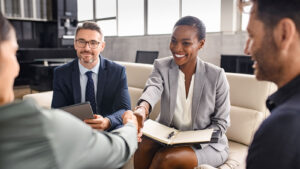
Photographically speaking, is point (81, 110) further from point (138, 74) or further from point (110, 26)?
point (110, 26)

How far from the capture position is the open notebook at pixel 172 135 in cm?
138

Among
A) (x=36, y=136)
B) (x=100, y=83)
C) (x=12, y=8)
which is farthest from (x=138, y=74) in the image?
(x=12, y=8)

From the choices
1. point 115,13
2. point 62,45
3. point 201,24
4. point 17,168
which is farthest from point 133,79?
point 115,13

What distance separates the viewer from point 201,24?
67.2 inches

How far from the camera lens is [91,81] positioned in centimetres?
181

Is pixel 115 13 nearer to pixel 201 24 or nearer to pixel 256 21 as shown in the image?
pixel 201 24

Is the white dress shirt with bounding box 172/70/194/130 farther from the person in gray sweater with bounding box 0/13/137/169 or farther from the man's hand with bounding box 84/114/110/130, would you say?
the person in gray sweater with bounding box 0/13/137/169

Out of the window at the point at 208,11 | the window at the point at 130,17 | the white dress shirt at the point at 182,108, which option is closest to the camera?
the white dress shirt at the point at 182,108

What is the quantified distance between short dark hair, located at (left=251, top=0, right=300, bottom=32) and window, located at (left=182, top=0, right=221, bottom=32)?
4.10m

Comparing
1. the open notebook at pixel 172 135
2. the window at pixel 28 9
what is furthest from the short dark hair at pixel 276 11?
the window at pixel 28 9

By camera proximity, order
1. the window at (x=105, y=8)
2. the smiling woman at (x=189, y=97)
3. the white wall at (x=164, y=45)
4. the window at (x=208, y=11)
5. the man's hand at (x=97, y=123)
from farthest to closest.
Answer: the window at (x=105, y=8)
the window at (x=208, y=11)
the white wall at (x=164, y=45)
the smiling woman at (x=189, y=97)
the man's hand at (x=97, y=123)

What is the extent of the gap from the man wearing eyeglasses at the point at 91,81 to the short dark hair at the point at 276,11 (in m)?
1.22

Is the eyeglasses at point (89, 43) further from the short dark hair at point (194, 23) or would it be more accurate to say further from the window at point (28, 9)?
the window at point (28, 9)

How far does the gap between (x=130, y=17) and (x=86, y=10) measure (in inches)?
74.5
